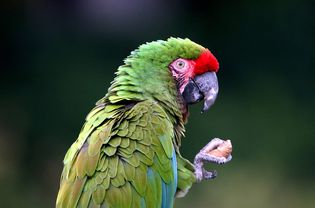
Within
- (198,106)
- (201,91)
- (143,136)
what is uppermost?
(201,91)

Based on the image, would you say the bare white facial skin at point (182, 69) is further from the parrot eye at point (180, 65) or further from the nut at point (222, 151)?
the nut at point (222, 151)

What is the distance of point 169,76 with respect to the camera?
229cm

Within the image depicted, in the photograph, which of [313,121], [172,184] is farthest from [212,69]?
[313,121]

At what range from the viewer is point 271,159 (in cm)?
449

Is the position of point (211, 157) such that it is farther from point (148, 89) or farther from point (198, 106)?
point (198, 106)

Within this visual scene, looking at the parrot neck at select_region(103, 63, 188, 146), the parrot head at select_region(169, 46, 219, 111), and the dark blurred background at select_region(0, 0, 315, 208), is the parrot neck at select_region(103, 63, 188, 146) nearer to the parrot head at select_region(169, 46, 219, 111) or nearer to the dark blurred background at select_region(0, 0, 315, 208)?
the parrot head at select_region(169, 46, 219, 111)

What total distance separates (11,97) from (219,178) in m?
1.46

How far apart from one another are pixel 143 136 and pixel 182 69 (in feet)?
1.03

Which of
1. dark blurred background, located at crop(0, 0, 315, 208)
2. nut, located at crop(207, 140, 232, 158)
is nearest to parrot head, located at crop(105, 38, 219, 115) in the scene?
nut, located at crop(207, 140, 232, 158)

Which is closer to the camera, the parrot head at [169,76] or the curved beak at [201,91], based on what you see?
the parrot head at [169,76]

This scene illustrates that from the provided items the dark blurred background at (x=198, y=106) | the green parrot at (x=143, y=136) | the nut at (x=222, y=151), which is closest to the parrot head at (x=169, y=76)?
the green parrot at (x=143, y=136)

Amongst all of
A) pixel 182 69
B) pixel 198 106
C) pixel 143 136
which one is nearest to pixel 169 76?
pixel 182 69

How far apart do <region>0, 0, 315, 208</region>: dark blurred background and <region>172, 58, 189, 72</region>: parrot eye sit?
80.6 inches

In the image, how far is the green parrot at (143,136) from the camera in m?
2.06
